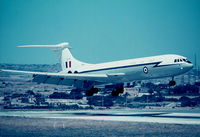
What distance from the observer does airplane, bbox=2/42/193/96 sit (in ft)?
157

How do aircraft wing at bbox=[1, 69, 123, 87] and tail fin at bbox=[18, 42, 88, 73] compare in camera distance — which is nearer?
aircraft wing at bbox=[1, 69, 123, 87]

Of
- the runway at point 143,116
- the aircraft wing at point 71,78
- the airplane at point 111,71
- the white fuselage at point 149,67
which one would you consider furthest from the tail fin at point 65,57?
the runway at point 143,116

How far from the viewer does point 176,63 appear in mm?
47562

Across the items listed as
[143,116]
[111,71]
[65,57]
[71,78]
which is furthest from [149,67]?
[65,57]

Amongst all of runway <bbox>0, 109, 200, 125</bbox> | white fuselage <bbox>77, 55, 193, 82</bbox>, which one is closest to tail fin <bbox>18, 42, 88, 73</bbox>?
white fuselage <bbox>77, 55, 193, 82</bbox>

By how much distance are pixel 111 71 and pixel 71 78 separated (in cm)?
664

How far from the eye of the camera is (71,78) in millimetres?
55656

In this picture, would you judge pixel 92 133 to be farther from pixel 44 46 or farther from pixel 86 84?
pixel 44 46

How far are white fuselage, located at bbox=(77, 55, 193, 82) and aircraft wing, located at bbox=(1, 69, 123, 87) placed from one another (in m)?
0.90

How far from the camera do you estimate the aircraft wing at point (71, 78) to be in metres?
52.6

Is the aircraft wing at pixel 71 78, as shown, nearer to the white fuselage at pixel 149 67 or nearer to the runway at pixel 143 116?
the white fuselage at pixel 149 67

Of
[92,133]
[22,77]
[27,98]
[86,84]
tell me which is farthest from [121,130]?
[22,77]

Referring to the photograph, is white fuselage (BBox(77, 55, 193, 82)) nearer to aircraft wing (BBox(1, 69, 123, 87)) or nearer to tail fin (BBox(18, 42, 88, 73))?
aircraft wing (BBox(1, 69, 123, 87))

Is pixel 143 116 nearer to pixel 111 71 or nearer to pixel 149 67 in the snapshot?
pixel 149 67
